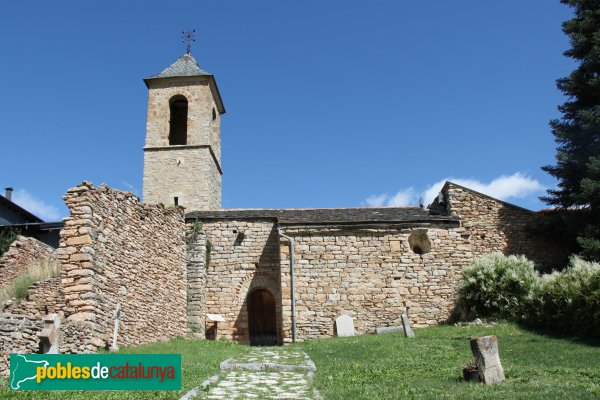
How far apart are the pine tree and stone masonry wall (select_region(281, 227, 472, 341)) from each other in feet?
12.8

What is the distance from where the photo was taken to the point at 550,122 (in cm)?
1820

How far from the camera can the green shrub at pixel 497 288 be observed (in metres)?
14.3

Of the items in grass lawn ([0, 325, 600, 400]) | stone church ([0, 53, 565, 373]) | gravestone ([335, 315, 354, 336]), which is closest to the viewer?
grass lawn ([0, 325, 600, 400])

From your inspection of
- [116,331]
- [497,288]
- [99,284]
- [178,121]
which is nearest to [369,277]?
[497,288]

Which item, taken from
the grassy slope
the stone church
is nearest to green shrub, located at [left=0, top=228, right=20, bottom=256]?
the stone church

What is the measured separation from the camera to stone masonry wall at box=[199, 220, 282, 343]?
1680 centimetres

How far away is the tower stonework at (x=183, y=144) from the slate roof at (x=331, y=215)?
4.41 m

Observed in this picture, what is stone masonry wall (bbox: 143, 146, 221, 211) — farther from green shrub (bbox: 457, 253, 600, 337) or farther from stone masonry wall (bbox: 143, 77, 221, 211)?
green shrub (bbox: 457, 253, 600, 337)

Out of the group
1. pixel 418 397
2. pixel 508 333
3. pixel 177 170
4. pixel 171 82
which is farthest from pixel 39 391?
pixel 171 82

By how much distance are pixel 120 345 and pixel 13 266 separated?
4.32m

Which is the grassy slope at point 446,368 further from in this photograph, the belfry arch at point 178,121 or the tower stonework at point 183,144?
the belfry arch at point 178,121

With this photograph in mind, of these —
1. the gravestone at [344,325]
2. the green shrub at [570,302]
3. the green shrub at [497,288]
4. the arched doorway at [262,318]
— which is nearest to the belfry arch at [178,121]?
the arched doorway at [262,318]

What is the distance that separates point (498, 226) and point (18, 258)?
1507 centimetres

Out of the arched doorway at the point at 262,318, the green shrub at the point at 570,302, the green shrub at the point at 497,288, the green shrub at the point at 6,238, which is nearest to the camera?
the green shrub at the point at 570,302
